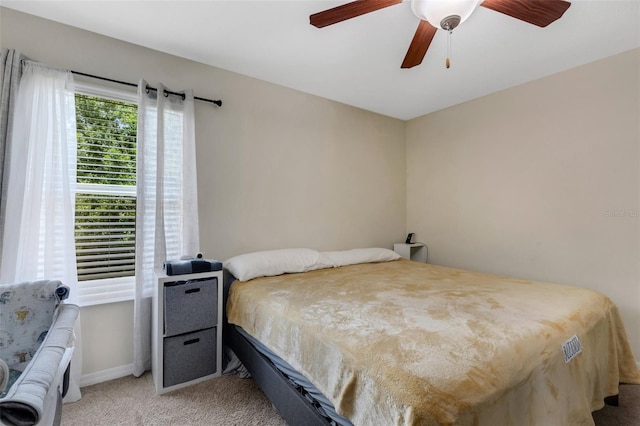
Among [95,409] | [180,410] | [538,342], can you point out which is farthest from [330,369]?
[95,409]

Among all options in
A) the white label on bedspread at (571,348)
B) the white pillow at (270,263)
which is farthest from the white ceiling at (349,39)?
the white label on bedspread at (571,348)

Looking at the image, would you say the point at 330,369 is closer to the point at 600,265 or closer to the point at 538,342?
the point at 538,342

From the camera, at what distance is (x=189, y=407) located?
180cm

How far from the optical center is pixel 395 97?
3.22 metres

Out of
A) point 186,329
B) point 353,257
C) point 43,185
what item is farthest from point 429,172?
point 43,185

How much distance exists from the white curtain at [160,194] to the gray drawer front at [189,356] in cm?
36

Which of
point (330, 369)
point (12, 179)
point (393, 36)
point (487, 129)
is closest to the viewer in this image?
point (330, 369)

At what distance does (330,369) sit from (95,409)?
65.5 inches

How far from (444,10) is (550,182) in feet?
6.94

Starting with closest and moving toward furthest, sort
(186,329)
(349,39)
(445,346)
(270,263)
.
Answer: (445,346)
(186,329)
(349,39)
(270,263)

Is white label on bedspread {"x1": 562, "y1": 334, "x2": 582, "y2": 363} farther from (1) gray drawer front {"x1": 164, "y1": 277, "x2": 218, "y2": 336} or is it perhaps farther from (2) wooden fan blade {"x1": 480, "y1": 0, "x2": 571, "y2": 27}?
(1) gray drawer front {"x1": 164, "y1": 277, "x2": 218, "y2": 336}

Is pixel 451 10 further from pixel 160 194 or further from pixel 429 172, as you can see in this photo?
pixel 429 172

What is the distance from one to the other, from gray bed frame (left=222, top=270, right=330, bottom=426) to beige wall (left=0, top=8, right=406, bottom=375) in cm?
86

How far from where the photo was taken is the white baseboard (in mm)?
2031
